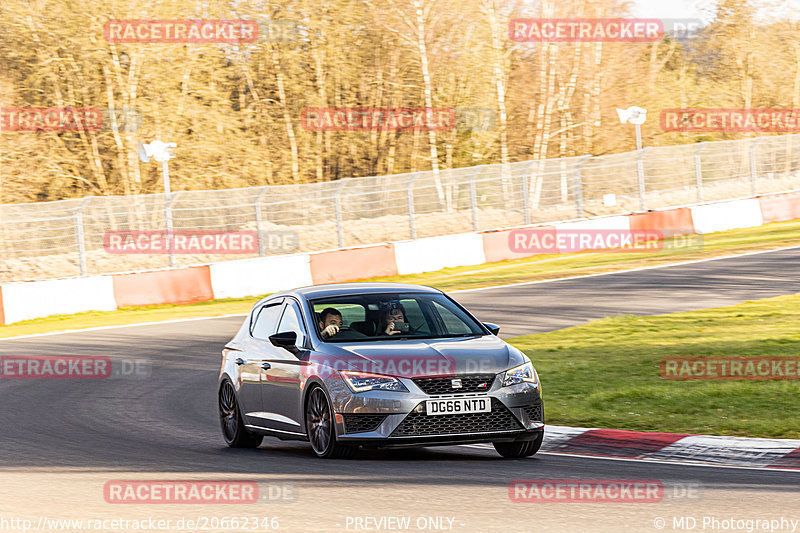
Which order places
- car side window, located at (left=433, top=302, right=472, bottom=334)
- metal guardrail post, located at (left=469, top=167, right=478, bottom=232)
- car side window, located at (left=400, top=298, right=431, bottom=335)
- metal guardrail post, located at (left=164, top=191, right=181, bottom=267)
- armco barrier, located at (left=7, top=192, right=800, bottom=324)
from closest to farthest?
car side window, located at (left=400, top=298, right=431, bottom=335) → car side window, located at (left=433, top=302, right=472, bottom=334) → armco barrier, located at (left=7, top=192, right=800, bottom=324) → metal guardrail post, located at (left=164, top=191, right=181, bottom=267) → metal guardrail post, located at (left=469, top=167, right=478, bottom=232)

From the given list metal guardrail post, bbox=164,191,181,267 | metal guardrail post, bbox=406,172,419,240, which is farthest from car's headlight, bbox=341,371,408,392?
metal guardrail post, bbox=406,172,419,240

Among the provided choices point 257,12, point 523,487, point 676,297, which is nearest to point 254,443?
point 523,487

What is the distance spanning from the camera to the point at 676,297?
2120 cm

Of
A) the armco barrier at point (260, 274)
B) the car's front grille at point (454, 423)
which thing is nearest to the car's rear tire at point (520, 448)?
the car's front grille at point (454, 423)

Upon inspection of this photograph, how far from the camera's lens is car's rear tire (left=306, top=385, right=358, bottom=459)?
928cm

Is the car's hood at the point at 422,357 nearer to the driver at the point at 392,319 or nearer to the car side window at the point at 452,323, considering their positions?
the driver at the point at 392,319

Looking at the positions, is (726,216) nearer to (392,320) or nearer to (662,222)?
(662,222)

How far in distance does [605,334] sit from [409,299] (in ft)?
24.0

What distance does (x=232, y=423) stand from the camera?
36.7ft

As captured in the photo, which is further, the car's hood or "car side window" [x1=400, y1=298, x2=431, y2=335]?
"car side window" [x1=400, y1=298, x2=431, y2=335]

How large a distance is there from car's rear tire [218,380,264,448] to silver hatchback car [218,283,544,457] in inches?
1.9

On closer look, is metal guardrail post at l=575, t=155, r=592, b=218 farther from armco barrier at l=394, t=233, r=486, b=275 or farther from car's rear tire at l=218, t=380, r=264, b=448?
car's rear tire at l=218, t=380, r=264, b=448

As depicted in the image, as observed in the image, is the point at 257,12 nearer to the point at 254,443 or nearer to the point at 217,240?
the point at 217,240

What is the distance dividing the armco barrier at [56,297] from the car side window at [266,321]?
48.9ft
